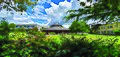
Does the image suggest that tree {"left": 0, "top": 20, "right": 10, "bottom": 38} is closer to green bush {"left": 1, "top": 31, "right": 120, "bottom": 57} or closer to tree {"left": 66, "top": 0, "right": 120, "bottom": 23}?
green bush {"left": 1, "top": 31, "right": 120, "bottom": 57}

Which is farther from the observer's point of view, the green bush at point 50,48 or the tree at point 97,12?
the tree at point 97,12

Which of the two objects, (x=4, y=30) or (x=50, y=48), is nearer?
(x=50, y=48)

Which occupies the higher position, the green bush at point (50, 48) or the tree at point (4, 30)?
the tree at point (4, 30)

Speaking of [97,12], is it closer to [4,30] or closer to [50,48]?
[50,48]

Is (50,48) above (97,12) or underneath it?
underneath

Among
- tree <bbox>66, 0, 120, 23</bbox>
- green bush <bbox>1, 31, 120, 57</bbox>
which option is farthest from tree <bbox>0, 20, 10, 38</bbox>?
tree <bbox>66, 0, 120, 23</bbox>

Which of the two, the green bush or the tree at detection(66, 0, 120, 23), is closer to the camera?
the green bush

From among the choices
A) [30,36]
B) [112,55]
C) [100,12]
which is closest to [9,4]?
[30,36]

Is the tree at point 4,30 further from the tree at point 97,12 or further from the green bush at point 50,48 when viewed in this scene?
the tree at point 97,12

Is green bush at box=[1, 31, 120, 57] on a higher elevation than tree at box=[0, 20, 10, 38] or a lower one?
lower

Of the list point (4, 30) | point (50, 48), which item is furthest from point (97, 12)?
point (4, 30)

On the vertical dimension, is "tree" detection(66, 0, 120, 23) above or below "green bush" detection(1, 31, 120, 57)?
above

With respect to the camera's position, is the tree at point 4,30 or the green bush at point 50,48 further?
the tree at point 4,30

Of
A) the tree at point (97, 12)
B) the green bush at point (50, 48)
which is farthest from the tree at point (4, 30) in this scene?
the tree at point (97, 12)
